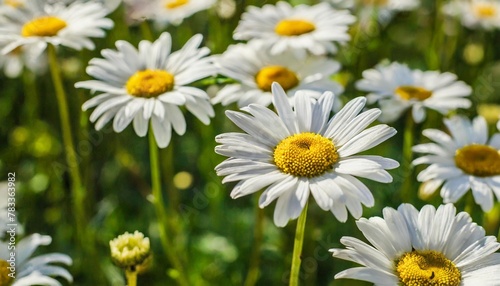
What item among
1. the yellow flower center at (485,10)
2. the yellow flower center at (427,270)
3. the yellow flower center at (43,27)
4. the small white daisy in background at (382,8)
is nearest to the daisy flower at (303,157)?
the yellow flower center at (427,270)

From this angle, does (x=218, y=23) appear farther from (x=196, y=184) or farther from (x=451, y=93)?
(x=451, y=93)

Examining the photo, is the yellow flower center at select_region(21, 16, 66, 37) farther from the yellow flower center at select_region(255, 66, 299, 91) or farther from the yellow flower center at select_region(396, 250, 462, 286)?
the yellow flower center at select_region(396, 250, 462, 286)

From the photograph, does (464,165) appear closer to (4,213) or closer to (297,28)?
(297,28)

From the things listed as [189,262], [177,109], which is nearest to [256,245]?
[189,262]

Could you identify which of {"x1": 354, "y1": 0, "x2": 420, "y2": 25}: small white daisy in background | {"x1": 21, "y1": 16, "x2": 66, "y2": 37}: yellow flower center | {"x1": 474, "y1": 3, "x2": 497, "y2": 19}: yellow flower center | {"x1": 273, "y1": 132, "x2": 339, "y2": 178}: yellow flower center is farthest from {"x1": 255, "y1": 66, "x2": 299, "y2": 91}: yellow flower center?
{"x1": 474, "y1": 3, "x2": 497, "y2": 19}: yellow flower center

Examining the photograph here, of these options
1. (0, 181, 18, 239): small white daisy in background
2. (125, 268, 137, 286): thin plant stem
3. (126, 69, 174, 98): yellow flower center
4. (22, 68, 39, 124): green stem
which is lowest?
(125, 268, 137, 286): thin plant stem

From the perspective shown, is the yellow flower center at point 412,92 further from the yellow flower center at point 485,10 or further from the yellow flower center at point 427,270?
the yellow flower center at point 485,10

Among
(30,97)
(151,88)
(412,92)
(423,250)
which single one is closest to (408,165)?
(412,92)

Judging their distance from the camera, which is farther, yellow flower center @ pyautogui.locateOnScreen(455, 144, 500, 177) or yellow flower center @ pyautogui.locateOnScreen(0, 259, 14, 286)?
yellow flower center @ pyautogui.locateOnScreen(455, 144, 500, 177)
